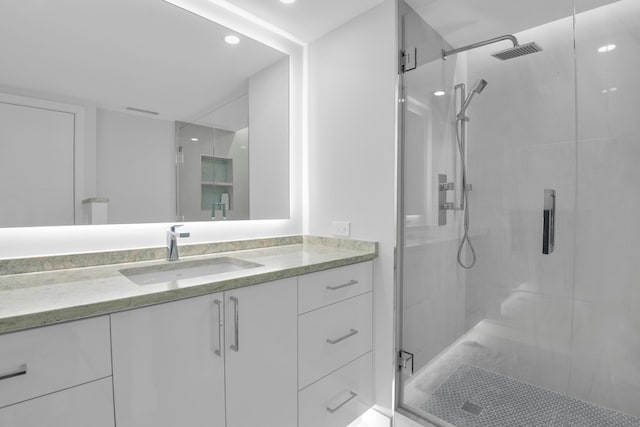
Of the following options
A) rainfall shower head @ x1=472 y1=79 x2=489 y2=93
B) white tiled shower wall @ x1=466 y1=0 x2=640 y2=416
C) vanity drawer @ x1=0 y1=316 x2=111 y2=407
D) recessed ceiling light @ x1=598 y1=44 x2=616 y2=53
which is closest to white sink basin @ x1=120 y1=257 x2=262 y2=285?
vanity drawer @ x1=0 y1=316 x2=111 y2=407

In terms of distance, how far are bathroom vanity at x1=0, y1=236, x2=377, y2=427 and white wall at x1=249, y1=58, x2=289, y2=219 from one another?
408 millimetres

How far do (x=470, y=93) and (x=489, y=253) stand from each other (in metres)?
0.89

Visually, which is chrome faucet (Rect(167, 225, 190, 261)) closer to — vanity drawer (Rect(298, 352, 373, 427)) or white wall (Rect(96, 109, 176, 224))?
white wall (Rect(96, 109, 176, 224))

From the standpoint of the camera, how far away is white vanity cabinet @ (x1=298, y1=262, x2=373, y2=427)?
1.46 m

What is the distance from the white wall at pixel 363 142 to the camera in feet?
5.82

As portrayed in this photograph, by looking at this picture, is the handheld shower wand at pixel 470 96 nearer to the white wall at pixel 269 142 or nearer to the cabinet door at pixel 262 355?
the white wall at pixel 269 142

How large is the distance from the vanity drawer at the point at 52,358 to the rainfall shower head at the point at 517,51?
2024 mm

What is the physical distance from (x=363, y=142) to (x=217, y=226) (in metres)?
0.99

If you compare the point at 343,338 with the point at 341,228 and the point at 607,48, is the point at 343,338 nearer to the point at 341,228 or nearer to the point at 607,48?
the point at 341,228

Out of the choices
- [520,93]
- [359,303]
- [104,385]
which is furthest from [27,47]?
[520,93]

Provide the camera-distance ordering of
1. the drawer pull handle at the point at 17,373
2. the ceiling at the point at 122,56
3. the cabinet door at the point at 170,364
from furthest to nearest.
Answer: the ceiling at the point at 122,56 < the cabinet door at the point at 170,364 < the drawer pull handle at the point at 17,373

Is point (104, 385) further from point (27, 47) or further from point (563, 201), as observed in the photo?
point (563, 201)

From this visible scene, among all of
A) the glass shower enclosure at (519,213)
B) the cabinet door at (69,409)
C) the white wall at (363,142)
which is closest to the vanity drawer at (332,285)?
the white wall at (363,142)

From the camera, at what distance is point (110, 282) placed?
1.17 m
